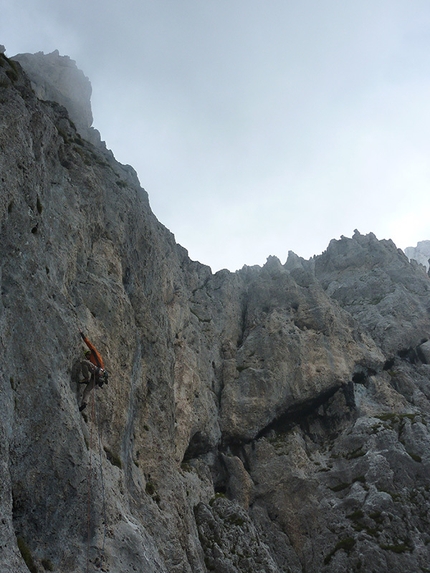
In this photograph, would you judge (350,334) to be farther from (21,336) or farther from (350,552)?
(21,336)

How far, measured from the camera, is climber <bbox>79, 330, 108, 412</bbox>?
75.3ft

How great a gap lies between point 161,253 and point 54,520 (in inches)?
1372

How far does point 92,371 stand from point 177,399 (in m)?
20.3

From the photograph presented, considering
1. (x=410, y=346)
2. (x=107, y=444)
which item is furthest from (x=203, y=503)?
(x=410, y=346)

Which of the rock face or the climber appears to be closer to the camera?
the rock face

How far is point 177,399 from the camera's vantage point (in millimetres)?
42250

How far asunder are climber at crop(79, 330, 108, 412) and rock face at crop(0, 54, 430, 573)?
62 cm

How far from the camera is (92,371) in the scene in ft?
76.2

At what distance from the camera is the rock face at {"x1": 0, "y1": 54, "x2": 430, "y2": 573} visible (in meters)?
18.5

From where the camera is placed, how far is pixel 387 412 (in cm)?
5356

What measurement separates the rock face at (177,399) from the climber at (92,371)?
62 centimetres

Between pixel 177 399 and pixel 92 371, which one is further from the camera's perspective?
pixel 177 399

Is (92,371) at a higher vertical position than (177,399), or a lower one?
higher

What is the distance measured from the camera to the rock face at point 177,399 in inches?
727
